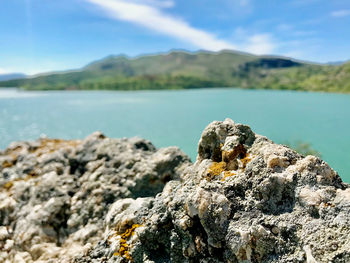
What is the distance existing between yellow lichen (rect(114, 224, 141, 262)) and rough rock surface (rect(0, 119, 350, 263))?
0.08 feet

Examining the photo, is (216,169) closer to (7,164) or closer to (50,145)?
(7,164)

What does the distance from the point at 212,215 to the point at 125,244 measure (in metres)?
2.61

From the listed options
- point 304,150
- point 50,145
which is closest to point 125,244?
point 50,145

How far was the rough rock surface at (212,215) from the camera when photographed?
198 inches

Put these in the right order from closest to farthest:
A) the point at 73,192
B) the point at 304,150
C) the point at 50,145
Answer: the point at 73,192 < the point at 50,145 < the point at 304,150

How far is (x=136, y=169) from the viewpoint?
1271 centimetres

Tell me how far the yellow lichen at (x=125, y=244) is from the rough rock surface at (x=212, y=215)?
2 cm

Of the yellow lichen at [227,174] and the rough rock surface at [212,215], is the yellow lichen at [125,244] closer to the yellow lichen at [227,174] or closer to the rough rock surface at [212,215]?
the rough rock surface at [212,215]

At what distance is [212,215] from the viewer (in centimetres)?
573

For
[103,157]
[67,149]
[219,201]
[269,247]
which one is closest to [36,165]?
[67,149]

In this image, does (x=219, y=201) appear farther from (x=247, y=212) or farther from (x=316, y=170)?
(x=316, y=170)

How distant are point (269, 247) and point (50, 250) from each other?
8077 millimetres

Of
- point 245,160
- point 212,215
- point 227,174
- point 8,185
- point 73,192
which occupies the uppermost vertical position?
point 245,160

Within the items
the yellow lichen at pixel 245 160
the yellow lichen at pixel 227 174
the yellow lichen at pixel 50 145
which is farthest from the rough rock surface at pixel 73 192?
the yellow lichen at pixel 245 160
